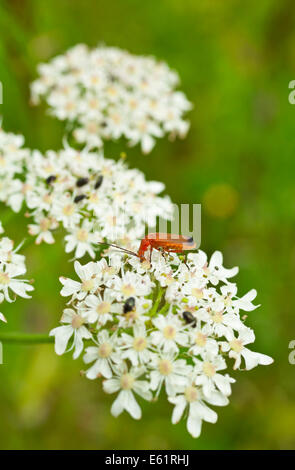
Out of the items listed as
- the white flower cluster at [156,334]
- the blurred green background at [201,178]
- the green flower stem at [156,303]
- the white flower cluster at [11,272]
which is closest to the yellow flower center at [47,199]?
the white flower cluster at [11,272]

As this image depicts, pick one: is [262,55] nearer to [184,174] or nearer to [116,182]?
[184,174]

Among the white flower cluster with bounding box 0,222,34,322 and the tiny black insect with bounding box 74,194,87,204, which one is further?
the tiny black insect with bounding box 74,194,87,204

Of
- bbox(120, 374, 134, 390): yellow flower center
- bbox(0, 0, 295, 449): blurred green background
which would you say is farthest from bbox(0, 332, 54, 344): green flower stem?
bbox(0, 0, 295, 449): blurred green background

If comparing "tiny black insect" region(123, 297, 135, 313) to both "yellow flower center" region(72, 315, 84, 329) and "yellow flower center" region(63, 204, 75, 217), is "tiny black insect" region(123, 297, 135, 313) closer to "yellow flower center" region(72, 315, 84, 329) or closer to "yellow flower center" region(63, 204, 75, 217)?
"yellow flower center" region(72, 315, 84, 329)

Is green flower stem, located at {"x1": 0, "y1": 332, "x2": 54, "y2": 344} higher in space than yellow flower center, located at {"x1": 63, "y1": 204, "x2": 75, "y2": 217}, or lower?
lower

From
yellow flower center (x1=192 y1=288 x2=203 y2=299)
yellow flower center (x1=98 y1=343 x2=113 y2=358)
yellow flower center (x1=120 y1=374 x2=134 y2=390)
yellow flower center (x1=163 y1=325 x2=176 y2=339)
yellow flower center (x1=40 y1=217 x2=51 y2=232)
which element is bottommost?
yellow flower center (x1=120 y1=374 x2=134 y2=390)

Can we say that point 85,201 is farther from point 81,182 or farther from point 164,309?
point 164,309

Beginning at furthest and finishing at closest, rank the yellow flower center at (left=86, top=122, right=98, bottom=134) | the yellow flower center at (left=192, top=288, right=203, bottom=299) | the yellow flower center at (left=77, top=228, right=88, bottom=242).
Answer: the yellow flower center at (left=86, top=122, right=98, bottom=134) < the yellow flower center at (left=77, top=228, right=88, bottom=242) < the yellow flower center at (left=192, top=288, right=203, bottom=299)
